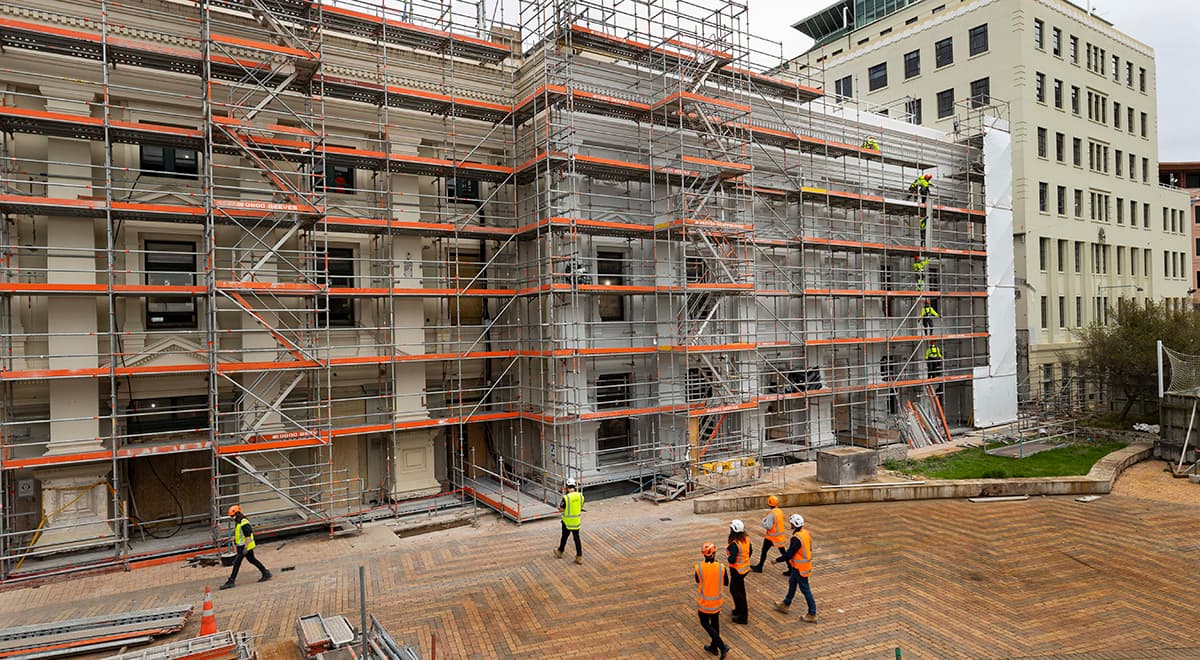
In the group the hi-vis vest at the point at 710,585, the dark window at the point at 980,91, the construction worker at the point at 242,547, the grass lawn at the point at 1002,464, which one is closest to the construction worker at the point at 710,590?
the hi-vis vest at the point at 710,585

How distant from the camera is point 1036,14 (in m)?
28.6

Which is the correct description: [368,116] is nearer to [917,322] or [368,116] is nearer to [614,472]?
[614,472]

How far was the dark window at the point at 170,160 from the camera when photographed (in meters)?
14.5

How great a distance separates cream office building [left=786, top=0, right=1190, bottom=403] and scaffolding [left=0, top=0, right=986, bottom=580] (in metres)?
9.11

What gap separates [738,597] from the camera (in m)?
9.07

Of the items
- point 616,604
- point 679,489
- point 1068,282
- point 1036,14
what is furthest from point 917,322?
point 616,604

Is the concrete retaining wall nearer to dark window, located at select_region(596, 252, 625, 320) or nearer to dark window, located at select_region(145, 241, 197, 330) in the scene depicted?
dark window, located at select_region(596, 252, 625, 320)

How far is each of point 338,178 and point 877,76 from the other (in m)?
28.6

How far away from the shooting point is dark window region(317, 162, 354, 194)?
16031 mm

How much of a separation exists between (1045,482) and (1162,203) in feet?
101

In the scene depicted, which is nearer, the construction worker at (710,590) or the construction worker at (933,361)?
the construction worker at (710,590)

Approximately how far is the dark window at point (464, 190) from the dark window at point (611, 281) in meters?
3.84

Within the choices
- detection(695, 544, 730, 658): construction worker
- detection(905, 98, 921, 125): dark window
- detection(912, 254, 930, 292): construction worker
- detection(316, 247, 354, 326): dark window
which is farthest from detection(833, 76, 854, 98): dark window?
detection(695, 544, 730, 658): construction worker

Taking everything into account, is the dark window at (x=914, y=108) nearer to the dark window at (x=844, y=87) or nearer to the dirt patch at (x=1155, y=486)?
the dark window at (x=844, y=87)
